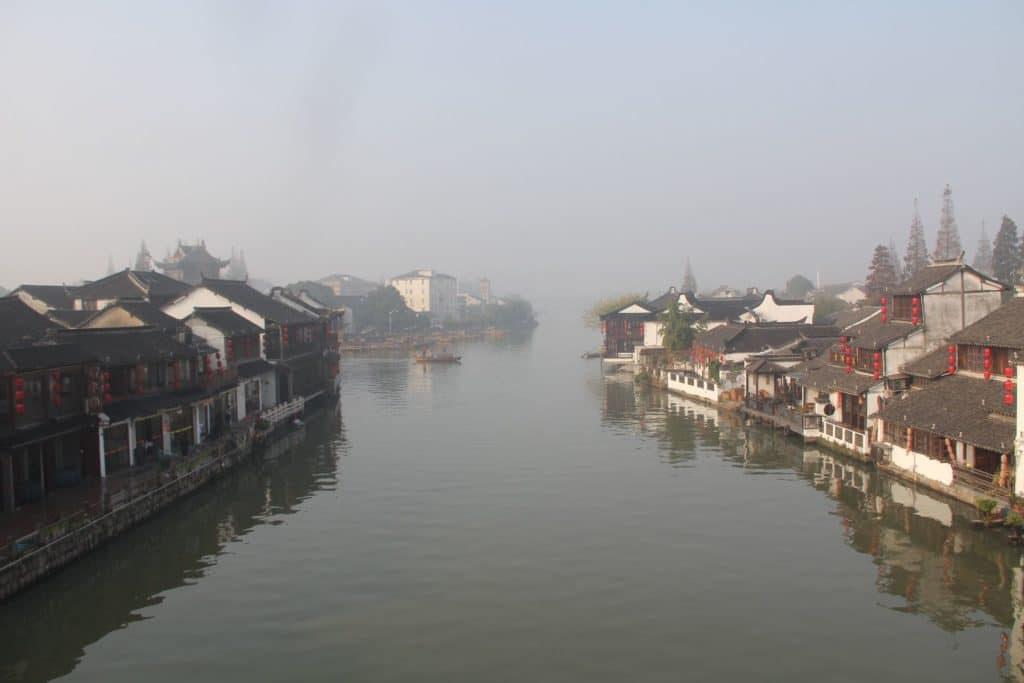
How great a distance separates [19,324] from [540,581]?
2300 centimetres

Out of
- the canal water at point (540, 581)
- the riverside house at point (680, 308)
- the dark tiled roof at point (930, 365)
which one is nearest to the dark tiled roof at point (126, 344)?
the canal water at point (540, 581)

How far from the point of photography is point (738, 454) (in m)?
34.3

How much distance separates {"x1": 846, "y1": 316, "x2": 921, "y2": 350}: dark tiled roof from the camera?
31.4 metres

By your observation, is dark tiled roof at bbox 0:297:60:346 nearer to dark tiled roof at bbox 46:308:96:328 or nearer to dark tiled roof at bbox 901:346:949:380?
dark tiled roof at bbox 46:308:96:328

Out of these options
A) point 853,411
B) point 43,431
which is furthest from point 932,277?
point 43,431

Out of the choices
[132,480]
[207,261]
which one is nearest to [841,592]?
[132,480]

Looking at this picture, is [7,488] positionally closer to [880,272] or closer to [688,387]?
[688,387]

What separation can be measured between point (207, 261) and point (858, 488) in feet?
282

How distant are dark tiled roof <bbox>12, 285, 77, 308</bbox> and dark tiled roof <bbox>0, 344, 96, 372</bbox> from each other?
2722cm

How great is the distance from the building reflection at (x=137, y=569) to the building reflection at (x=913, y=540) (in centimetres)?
1533

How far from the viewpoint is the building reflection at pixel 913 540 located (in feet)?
57.2

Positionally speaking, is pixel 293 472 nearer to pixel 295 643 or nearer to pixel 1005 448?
pixel 295 643

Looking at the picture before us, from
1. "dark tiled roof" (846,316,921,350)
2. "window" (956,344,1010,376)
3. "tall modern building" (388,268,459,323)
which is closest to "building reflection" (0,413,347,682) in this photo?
"dark tiled roof" (846,316,921,350)

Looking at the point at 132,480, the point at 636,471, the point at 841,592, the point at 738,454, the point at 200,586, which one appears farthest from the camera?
the point at 738,454
